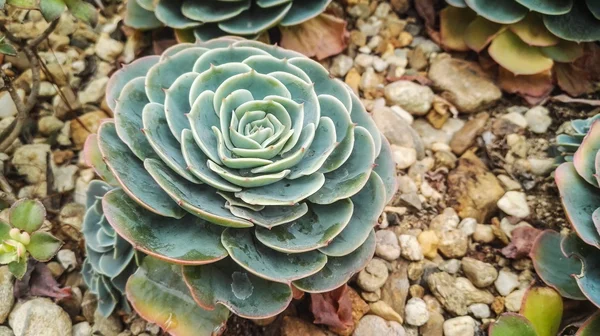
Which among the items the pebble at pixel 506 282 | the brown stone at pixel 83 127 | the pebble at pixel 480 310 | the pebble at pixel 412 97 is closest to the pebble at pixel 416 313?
the pebble at pixel 480 310

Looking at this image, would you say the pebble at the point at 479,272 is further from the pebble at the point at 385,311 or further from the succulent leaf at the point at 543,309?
the pebble at the point at 385,311

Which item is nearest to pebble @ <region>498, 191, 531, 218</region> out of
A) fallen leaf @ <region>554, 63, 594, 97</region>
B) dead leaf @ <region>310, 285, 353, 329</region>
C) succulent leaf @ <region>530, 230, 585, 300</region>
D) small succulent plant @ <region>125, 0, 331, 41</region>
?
succulent leaf @ <region>530, 230, 585, 300</region>

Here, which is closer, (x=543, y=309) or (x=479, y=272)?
(x=543, y=309)

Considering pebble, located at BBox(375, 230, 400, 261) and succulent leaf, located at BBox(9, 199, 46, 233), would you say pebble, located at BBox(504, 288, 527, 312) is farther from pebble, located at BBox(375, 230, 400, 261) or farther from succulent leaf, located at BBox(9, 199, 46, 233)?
succulent leaf, located at BBox(9, 199, 46, 233)

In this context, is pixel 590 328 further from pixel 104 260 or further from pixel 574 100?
pixel 104 260

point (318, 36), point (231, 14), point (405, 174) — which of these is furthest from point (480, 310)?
point (231, 14)
